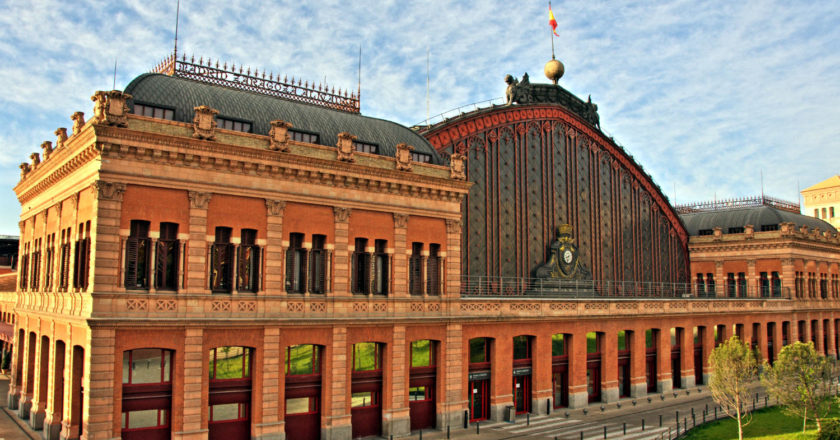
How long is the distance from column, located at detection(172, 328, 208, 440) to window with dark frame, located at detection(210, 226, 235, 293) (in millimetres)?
2464

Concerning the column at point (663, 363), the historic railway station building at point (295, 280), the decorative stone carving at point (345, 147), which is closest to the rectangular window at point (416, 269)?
the historic railway station building at point (295, 280)

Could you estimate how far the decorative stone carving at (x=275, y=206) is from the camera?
32625mm

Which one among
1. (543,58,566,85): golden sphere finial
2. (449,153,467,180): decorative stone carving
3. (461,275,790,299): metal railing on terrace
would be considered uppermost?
(543,58,566,85): golden sphere finial

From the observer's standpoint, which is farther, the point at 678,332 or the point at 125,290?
the point at 678,332

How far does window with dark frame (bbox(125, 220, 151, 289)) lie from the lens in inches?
1145

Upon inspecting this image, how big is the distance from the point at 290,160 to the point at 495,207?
2208 centimetres

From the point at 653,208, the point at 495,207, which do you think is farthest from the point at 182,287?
the point at 653,208

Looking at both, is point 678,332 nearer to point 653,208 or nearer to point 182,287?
point 653,208

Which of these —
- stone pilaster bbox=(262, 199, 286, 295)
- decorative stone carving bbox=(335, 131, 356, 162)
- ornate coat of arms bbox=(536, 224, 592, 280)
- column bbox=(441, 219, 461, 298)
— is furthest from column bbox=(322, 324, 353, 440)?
ornate coat of arms bbox=(536, 224, 592, 280)

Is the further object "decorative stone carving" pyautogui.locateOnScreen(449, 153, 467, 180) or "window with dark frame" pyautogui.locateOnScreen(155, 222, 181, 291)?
"decorative stone carving" pyautogui.locateOnScreen(449, 153, 467, 180)

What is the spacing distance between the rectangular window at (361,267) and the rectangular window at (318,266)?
1.92 metres

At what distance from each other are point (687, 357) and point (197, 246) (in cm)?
4201

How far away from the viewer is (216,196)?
3125 cm

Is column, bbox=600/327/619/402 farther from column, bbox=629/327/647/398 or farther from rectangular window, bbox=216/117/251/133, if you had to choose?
rectangular window, bbox=216/117/251/133
